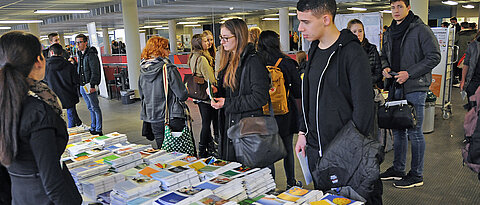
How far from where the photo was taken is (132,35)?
9867 mm

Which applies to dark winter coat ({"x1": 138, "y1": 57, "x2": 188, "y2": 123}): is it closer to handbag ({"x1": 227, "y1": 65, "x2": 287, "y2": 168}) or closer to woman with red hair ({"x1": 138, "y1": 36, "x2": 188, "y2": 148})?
woman with red hair ({"x1": 138, "y1": 36, "x2": 188, "y2": 148})

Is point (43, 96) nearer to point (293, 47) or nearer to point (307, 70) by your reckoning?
point (307, 70)

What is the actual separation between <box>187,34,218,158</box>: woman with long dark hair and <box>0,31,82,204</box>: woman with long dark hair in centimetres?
297

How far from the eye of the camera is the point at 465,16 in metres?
20.6

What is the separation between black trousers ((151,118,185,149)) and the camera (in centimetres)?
380

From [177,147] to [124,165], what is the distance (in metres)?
1.02

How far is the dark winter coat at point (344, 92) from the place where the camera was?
2018 mm

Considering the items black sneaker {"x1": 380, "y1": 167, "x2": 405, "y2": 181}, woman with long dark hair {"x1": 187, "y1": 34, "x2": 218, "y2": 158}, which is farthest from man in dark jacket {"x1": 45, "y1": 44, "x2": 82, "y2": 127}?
black sneaker {"x1": 380, "y1": 167, "x2": 405, "y2": 181}

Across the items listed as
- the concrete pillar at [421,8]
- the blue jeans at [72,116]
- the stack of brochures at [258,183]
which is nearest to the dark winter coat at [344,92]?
the stack of brochures at [258,183]

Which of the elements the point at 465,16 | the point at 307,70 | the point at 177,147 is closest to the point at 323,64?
the point at 307,70

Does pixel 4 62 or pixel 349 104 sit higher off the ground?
pixel 4 62

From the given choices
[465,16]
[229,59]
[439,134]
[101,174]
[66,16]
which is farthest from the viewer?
[465,16]

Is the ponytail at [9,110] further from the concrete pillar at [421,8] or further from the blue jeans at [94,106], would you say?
the concrete pillar at [421,8]

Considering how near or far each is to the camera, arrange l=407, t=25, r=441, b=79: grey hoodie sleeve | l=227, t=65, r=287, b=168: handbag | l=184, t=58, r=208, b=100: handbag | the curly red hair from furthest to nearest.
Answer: l=184, t=58, r=208, b=100: handbag → the curly red hair → l=407, t=25, r=441, b=79: grey hoodie sleeve → l=227, t=65, r=287, b=168: handbag
